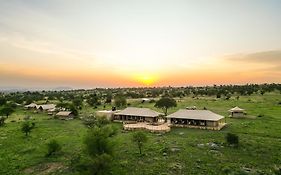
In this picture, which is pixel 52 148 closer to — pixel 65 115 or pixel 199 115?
pixel 199 115

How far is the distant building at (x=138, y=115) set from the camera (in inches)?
2712

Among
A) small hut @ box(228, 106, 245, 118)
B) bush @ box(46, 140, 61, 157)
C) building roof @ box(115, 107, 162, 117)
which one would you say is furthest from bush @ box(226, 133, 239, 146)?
small hut @ box(228, 106, 245, 118)

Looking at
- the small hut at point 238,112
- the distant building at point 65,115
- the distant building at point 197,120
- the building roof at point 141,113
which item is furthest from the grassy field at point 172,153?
the distant building at point 65,115

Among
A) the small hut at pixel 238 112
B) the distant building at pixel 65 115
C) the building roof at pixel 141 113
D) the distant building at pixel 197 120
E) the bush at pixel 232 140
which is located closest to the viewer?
the bush at pixel 232 140

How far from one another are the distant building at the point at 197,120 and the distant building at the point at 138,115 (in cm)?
470

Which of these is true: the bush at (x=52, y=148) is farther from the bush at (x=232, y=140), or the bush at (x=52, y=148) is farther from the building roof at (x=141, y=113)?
the bush at (x=232, y=140)

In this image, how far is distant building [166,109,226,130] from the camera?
59.6 metres

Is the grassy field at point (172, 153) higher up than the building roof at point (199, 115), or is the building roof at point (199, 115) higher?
the building roof at point (199, 115)

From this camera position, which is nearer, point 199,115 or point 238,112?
point 199,115

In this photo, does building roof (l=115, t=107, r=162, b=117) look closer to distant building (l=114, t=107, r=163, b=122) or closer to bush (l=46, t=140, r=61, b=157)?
distant building (l=114, t=107, r=163, b=122)

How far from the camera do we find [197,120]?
6194 centimetres

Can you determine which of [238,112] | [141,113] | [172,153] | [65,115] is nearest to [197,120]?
[141,113]

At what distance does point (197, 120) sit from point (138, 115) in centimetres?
1458

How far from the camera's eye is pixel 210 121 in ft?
197
